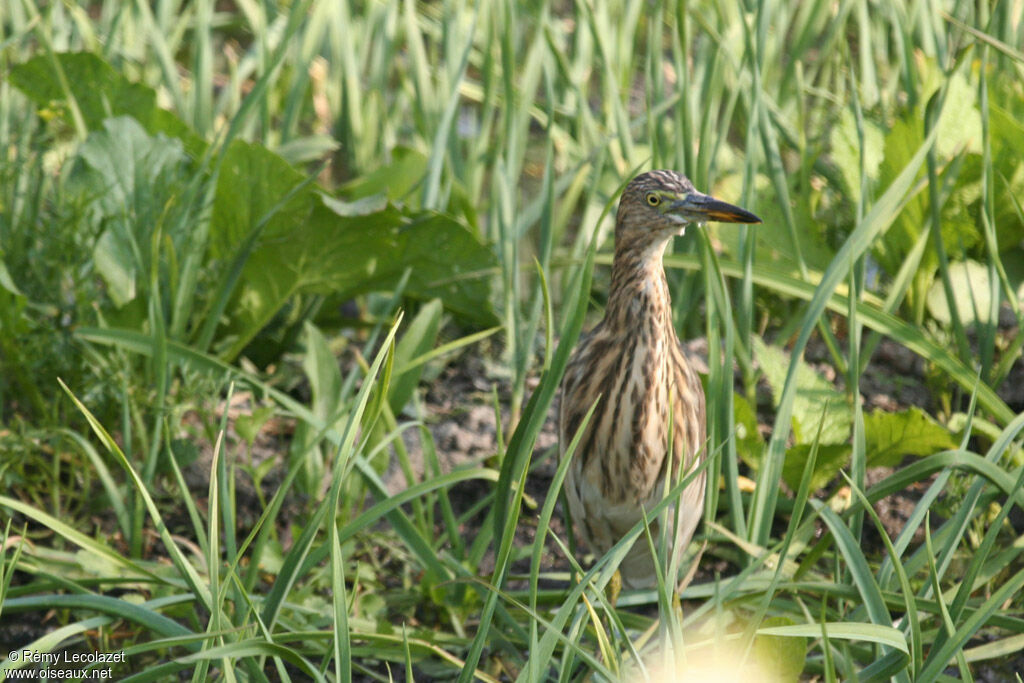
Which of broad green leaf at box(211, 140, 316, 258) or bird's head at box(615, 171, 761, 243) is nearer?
bird's head at box(615, 171, 761, 243)

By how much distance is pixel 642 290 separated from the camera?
2760 mm

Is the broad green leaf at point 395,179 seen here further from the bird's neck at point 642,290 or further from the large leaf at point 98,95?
the bird's neck at point 642,290

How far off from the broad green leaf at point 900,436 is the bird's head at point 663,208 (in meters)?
0.75

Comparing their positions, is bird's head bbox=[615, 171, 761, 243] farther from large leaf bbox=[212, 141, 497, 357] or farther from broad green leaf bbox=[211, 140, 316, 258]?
broad green leaf bbox=[211, 140, 316, 258]

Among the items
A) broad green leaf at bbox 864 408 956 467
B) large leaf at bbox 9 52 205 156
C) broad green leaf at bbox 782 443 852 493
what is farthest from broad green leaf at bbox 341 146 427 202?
broad green leaf at bbox 864 408 956 467

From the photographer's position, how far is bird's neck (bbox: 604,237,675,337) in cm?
275

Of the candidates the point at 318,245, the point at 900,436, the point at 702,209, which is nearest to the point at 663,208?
the point at 702,209

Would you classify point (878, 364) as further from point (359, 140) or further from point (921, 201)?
point (359, 140)

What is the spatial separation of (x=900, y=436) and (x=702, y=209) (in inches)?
34.6

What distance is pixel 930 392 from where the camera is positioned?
3502 mm

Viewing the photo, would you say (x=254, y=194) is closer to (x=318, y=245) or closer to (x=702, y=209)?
(x=318, y=245)

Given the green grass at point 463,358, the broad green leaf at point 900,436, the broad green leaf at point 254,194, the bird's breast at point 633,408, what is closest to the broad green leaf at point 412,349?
the green grass at point 463,358

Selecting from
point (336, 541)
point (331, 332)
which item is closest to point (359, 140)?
point (331, 332)

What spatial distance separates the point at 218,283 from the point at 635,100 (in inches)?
120
